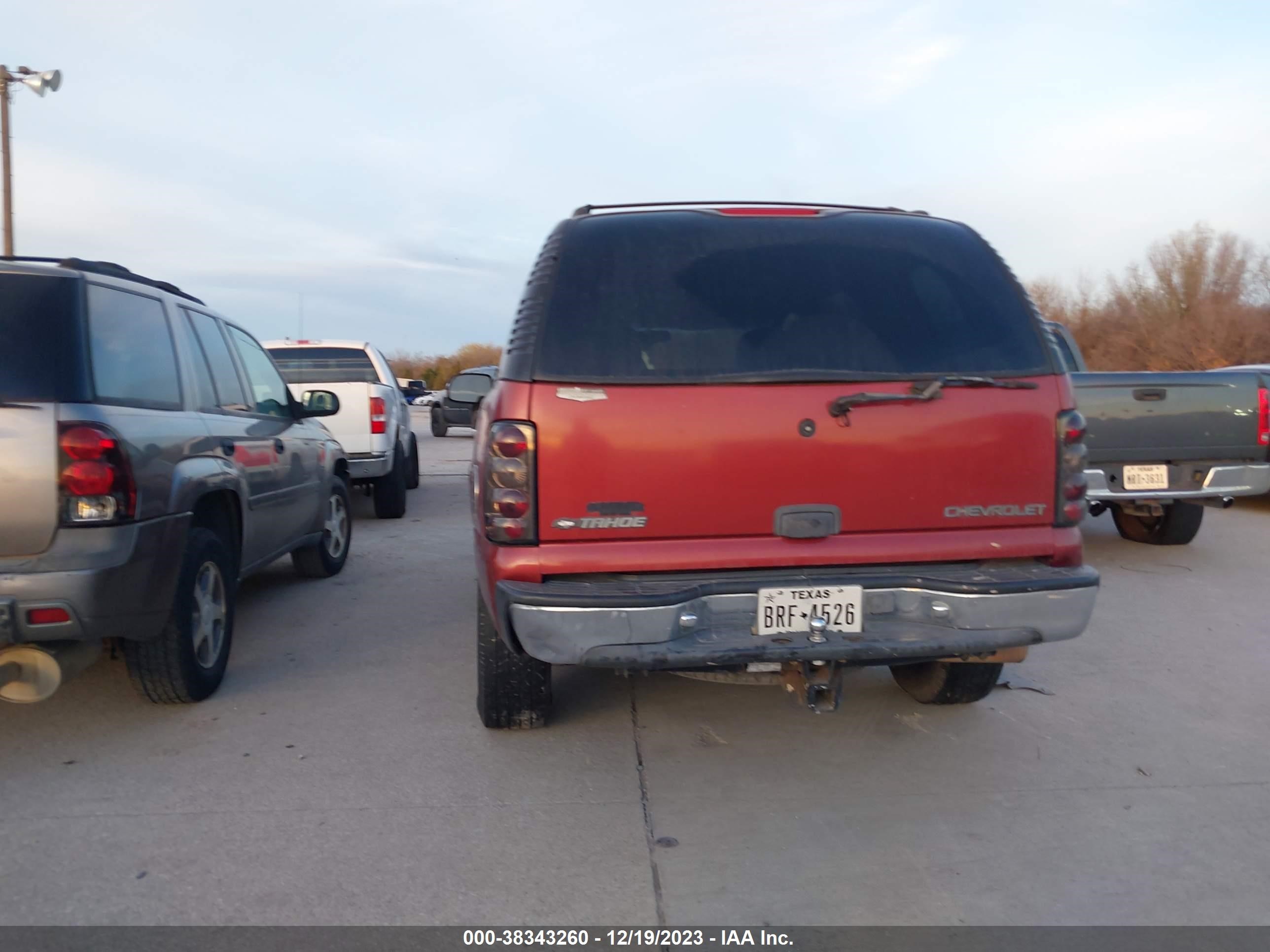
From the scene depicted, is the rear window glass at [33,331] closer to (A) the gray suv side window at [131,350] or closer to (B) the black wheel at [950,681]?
(A) the gray suv side window at [131,350]

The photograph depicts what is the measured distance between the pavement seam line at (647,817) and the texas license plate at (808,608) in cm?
76

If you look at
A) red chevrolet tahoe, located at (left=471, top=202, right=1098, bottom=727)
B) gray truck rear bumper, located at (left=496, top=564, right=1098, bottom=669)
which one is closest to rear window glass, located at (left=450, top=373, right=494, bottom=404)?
red chevrolet tahoe, located at (left=471, top=202, right=1098, bottom=727)

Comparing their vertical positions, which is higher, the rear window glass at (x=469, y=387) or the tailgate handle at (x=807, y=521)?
the rear window glass at (x=469, y=387)

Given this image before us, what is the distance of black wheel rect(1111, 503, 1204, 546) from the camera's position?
27.0 ft

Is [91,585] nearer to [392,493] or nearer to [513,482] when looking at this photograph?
[513,482]

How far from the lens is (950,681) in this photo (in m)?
4.39

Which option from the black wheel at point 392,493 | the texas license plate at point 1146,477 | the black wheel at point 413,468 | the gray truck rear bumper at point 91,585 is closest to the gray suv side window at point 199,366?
the gray truck rear bumper at point 91,585

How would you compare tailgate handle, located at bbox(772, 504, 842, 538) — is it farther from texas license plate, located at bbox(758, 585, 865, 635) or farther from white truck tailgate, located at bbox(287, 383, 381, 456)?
white truck tailgate, located at bbox(287, 383, 381, 456)

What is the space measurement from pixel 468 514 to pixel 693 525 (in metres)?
7.85

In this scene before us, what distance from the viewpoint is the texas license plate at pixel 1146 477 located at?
289 inches

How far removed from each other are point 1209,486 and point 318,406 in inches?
239
